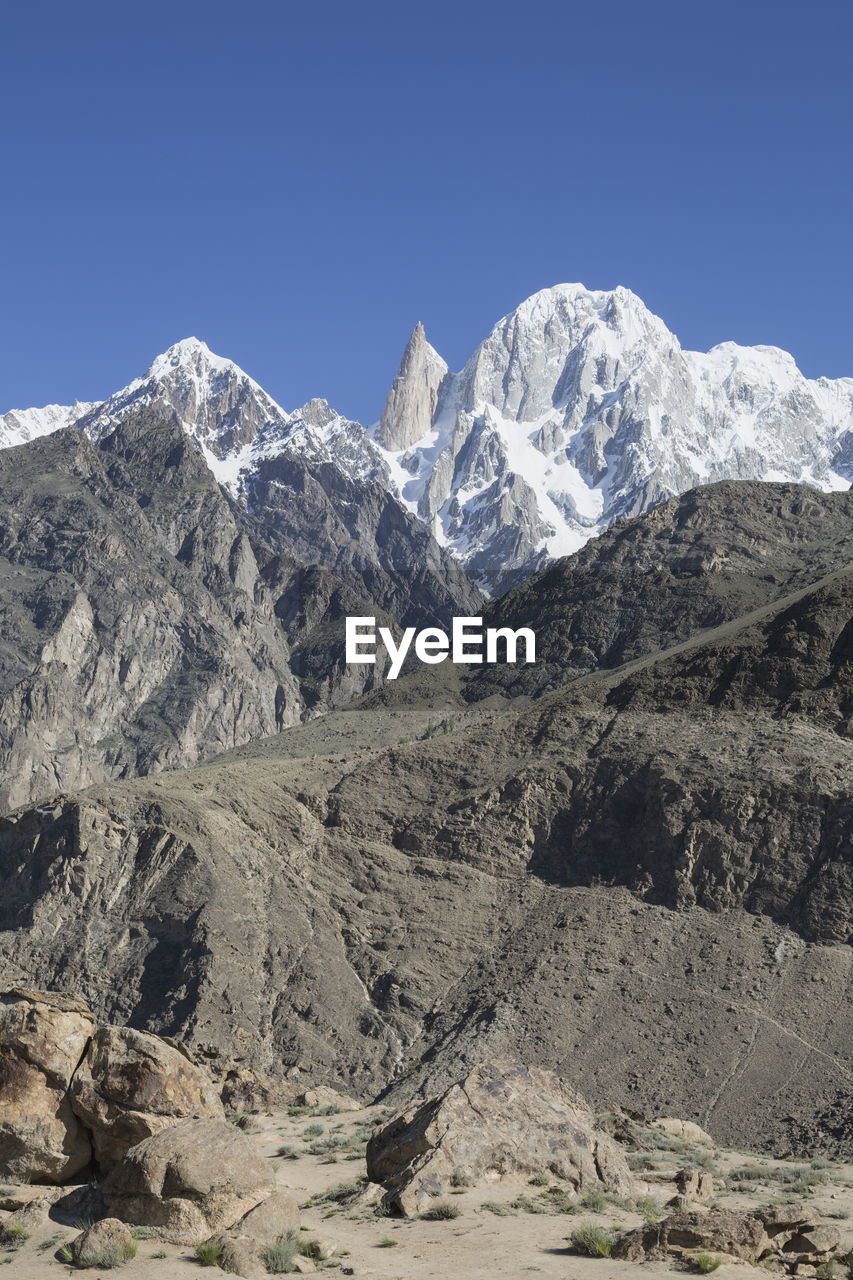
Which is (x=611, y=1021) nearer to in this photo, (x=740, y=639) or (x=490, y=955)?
(x=490, y=955)

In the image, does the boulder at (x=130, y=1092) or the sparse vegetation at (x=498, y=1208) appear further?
the boulder at (x=130, y=1092)

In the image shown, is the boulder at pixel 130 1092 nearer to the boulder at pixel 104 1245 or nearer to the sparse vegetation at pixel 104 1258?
the boulder at pixel 104 1245

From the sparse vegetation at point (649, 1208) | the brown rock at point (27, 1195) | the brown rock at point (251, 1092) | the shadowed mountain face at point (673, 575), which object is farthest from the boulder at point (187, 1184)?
the shadowed mountain face at point (673, 575)

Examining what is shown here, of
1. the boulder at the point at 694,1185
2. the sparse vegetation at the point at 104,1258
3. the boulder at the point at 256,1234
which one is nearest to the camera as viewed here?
the sparse vegetation at the point at 104,1258

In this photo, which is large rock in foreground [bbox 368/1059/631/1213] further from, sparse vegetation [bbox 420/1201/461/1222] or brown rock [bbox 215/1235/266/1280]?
brown rock [bbox 215/1235/266/1280]

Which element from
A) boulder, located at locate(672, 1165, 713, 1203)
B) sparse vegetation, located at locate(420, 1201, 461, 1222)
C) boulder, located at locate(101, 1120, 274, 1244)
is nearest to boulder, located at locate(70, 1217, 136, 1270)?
boulder, located at locate(101, 1120, 274, 1244)

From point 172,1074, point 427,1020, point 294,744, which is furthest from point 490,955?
point 294,744
